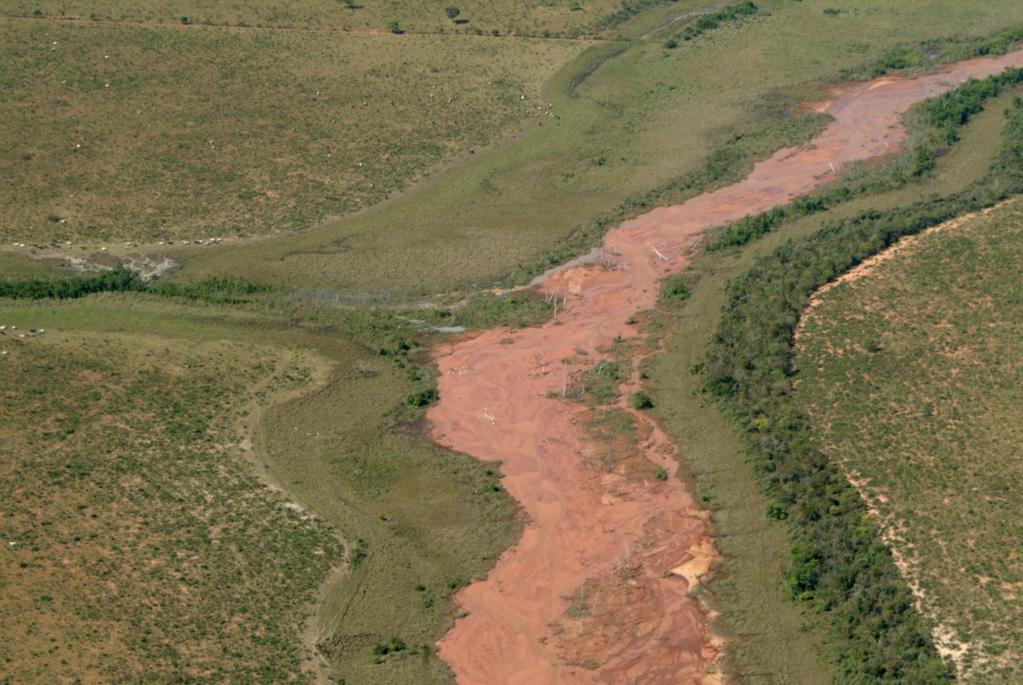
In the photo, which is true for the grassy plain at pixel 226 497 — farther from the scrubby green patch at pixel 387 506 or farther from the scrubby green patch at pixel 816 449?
the scrubby green patch at pixel 816 449

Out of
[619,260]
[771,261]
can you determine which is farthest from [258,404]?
[771,261]

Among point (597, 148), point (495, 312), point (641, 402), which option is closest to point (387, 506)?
point (641, 402)

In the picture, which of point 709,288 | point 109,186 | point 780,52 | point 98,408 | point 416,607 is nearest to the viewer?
point 416,607

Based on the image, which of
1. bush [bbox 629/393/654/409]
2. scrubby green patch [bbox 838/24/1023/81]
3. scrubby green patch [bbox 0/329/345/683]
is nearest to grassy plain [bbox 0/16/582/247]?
scrubby green patch [bbox 0/329/345/683]

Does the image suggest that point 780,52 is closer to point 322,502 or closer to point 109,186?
point 109,186

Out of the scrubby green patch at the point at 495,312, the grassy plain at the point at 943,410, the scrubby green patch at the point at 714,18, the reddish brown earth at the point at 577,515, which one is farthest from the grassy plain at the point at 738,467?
the scrubby green patch at the point at 714,18

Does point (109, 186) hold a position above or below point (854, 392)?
above
